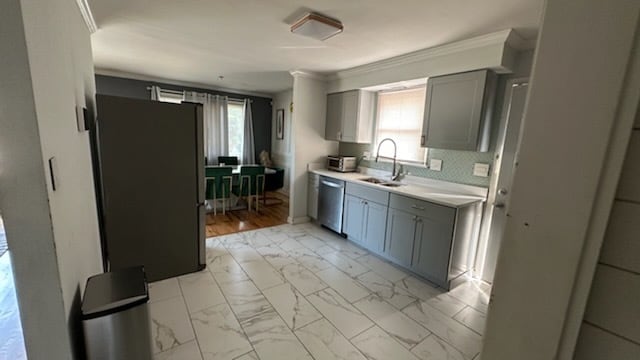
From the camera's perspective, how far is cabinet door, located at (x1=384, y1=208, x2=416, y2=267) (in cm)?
286

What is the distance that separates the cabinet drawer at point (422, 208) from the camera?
2.53 m

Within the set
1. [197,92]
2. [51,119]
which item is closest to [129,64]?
[197,92]

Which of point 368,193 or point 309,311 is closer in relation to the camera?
point 309,311

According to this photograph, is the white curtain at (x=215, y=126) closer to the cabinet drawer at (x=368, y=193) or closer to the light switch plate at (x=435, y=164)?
the cabinet drawer at (x=368, y=193)

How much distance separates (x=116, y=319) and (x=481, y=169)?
3140 mm

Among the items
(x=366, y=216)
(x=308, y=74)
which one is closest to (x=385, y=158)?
(x=366, y=216)

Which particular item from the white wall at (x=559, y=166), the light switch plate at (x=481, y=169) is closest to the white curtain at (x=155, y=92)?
the light switch plate at (x=481, y=169)

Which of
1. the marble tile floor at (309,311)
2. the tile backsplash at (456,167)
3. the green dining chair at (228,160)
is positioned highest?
the tile backsplash at (456,167)

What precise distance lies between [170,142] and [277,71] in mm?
2224

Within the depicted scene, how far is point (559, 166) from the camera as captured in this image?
21.4 inches

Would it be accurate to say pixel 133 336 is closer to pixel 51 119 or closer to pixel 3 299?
pixel 51 119

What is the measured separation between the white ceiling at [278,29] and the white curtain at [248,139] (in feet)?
7.54

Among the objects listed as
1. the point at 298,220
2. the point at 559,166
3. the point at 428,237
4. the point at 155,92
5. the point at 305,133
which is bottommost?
the point at 298,220

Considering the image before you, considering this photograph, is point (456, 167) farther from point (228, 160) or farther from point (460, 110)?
point (228, 160)
